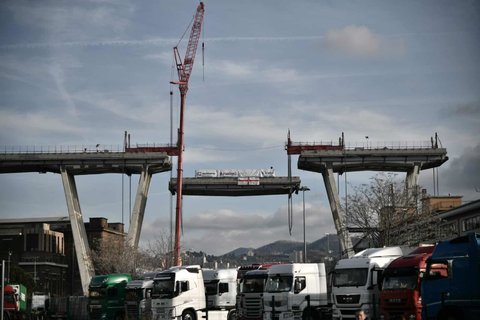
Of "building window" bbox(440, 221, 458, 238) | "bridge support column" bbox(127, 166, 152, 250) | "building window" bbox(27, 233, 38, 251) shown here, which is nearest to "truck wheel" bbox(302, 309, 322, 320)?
"building window" bbox(440, 221, 458, 238)

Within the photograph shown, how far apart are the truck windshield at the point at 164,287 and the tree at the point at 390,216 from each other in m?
28.5

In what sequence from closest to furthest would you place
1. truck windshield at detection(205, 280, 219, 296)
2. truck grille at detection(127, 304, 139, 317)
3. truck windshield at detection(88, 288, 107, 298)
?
truck grille at detection(127, 304, 139, 317) < truck windshield at detection(205, 280, 219, 296) < truck windshield at detection(88, 288, 107, 298)

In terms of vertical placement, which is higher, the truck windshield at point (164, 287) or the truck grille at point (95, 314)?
the truck windshield at point (164, 287)

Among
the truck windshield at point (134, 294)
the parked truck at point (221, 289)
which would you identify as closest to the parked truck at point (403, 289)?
the parked truck at point (221, 289)

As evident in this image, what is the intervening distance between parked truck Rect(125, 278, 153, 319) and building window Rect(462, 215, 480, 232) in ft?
155

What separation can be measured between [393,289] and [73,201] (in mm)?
87765

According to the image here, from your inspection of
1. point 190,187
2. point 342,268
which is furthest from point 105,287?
point 190,187

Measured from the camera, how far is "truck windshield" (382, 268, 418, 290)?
3030cm

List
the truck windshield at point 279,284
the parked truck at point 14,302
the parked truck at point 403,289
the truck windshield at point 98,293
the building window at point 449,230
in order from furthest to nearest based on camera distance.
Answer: the building window at point 449,230 < the parked truck at point 14,302 < the truck windshield at point 98,293 < the truck windshield at point 279,284 < the parked truck at point 403,289

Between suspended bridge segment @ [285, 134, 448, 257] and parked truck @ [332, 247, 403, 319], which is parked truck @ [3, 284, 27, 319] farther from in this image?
suspended bridge segment @ [285, 134, 448, 257]

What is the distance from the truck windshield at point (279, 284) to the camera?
3753 centimetres

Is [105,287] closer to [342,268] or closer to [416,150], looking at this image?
[342,268]

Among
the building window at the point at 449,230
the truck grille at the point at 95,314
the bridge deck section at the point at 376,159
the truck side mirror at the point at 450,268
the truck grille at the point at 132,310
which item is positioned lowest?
the truck grille at the point at 95,314

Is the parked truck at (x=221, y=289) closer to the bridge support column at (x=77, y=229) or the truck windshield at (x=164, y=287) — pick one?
the truck windshield at (x=164, y=287)
